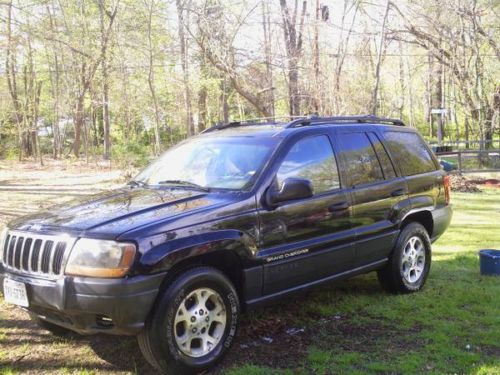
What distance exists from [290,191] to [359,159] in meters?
1.36

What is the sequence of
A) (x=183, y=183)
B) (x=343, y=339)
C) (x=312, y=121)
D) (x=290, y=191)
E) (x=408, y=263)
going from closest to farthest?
(x=290, y=191) < (x=343, y=339) < (x=183, y=183) < (x=312, y=121) < (x=408, y=263)

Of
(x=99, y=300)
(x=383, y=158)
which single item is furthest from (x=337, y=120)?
(x=99, y=300)

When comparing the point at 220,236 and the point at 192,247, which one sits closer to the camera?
the point at 192,247

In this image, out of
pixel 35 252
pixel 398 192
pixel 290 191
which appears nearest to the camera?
pixel 35 252

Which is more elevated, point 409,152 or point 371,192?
point 409,152

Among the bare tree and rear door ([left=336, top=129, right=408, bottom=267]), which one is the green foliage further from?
rear door ([left=336, top=129, right=408, bottom=267])

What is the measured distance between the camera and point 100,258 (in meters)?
3.33

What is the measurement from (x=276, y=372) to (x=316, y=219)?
1343mm

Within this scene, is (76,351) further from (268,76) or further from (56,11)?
(56,11)

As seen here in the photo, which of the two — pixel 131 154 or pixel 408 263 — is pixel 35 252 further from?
pixel 131 154

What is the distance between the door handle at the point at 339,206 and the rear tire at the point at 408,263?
3.31 ft

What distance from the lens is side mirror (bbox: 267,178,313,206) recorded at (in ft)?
13.4

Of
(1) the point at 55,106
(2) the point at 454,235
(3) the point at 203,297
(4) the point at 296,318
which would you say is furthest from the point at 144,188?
(1) the point at 55,106

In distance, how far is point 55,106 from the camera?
1355 inches
